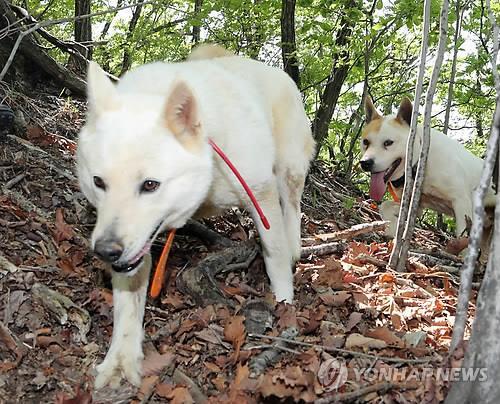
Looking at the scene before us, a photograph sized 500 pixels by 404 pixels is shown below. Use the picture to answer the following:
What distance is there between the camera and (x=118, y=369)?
2.53m

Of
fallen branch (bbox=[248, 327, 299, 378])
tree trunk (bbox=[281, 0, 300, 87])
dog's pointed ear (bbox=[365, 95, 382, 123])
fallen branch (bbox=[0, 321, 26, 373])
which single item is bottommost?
fallen branch (bbox=[0, 321, 26, 373])

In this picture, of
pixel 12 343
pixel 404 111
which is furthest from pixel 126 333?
pixel 404 111

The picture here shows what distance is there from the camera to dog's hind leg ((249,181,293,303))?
135 inches

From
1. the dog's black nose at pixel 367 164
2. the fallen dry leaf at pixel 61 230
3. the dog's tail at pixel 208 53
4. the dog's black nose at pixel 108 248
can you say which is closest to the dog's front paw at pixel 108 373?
the dog's black nose at pixel 108 248

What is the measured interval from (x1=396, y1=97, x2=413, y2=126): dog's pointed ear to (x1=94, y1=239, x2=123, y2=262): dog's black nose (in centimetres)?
425

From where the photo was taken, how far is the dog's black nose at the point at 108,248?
2242mm

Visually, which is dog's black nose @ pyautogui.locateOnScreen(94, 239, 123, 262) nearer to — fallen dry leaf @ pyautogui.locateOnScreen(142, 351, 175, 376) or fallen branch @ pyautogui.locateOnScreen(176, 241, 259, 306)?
fallen dry leaf @ pyautogui.locateOnScreen(142, 351, 175, 376)

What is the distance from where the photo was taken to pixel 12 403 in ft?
7.43

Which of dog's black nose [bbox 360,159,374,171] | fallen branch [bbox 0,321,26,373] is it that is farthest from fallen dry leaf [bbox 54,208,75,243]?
dog's black nose [bbox 360,159,374,171]

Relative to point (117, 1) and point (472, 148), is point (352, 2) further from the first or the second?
point (117, 1)

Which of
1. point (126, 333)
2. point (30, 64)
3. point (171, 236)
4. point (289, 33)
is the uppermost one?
point (289, 33)

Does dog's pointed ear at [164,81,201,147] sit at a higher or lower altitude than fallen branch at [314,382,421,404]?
higher

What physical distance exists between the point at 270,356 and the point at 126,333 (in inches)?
28.4

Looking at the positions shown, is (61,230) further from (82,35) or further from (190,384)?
(82,35)
